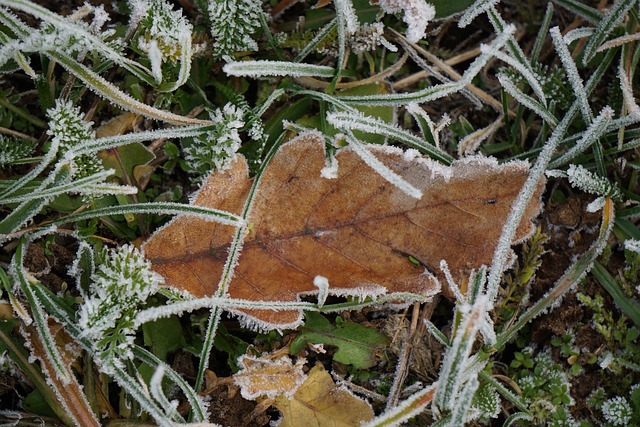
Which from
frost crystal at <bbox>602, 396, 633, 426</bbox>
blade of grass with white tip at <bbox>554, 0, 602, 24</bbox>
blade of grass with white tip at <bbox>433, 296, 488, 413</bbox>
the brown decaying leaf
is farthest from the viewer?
blade of grass with white tip at <bbox>554, 0, 602, 24</bbox>

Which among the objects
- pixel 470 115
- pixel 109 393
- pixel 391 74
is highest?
pixel 391 74

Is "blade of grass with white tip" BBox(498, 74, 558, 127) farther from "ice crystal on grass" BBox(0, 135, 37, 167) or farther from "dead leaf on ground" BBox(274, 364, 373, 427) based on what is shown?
"ice crystal on grass" BBox(0, 135, 37, 167)

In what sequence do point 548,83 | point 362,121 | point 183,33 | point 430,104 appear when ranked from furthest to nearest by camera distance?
point 430,104 → point 548,83 → point 362,121 → point 183,33

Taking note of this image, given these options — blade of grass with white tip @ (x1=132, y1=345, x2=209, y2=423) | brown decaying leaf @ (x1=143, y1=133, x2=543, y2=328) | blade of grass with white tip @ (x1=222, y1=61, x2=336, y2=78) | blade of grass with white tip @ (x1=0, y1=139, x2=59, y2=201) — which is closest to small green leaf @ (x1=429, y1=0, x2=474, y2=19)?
blade of grass with white tip @ (x1=222, y1=61, x2=336, y2=78)

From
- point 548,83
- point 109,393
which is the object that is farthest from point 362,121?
point 109,393

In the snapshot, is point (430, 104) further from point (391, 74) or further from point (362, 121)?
point (362, 121)

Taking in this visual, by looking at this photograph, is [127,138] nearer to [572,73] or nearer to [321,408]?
[321,408]

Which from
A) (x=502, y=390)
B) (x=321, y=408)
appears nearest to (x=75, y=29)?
(x=321, y=408)
